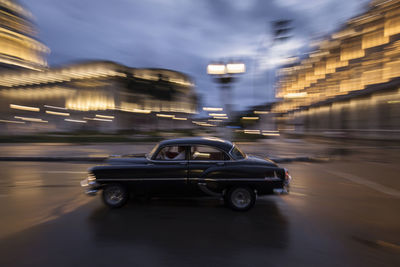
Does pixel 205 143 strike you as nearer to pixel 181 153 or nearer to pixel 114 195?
pixel 181 153

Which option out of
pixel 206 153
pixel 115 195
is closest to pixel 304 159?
pixel 206 153

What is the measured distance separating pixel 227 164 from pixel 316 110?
5208cm

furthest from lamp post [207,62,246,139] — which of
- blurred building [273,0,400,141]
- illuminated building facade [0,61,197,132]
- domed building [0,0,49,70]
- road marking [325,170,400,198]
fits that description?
domed building [0,0,49,70]

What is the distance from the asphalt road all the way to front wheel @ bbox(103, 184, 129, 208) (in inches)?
5.7

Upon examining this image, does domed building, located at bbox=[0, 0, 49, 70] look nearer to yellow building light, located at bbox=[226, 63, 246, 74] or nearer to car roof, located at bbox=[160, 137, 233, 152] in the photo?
yellow building light, located at bbox=[226, 63, 246, 74]

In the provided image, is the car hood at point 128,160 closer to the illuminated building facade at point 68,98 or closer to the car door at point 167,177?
the car door at point 167,177

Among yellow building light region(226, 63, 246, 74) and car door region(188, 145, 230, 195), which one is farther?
yellow building light region(226, 63, 246, 74)

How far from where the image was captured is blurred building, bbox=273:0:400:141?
27.3 meters

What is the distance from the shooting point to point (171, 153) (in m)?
4.59

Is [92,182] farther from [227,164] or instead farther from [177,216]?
[227,164]

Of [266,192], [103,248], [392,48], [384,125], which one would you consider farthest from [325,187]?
[392,48]

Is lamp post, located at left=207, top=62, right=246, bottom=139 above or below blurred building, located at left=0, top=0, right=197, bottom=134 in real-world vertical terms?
below

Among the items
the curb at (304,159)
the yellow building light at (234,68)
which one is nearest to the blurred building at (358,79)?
the curb at (304,159)

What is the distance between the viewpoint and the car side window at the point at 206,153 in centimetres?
448
